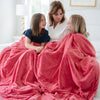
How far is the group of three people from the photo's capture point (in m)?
1.60

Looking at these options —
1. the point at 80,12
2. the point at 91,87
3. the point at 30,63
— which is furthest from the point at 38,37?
the point at 80,12

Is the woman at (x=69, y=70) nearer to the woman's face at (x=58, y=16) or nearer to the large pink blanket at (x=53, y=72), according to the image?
the large pink blanket at (x=53, y=72)

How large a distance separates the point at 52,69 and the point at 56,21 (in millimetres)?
823

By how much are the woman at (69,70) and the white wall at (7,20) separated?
2.18 meters

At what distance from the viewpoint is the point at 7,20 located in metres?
4.00

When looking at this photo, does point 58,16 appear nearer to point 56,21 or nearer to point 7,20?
point 56,21

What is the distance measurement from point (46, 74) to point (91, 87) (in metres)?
0.44

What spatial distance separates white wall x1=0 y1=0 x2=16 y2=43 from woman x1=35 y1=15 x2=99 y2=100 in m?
2.18

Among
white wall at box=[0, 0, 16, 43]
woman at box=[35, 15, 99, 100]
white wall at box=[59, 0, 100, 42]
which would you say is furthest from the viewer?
white wall at box=[0, 0, 16, 43]

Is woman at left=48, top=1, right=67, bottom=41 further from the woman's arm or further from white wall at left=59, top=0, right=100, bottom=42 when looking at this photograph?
white wall at left=59, top=0, right=100, bottom=42

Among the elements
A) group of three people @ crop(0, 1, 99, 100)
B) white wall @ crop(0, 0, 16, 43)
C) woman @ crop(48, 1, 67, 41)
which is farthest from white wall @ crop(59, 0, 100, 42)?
white wall @ crop(0, 0, 16, 43)

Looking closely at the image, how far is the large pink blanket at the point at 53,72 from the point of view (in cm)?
160

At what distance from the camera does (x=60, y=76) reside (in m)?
1.70

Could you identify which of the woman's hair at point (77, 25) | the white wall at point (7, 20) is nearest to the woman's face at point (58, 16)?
the woman's hair at point (77, 25)
